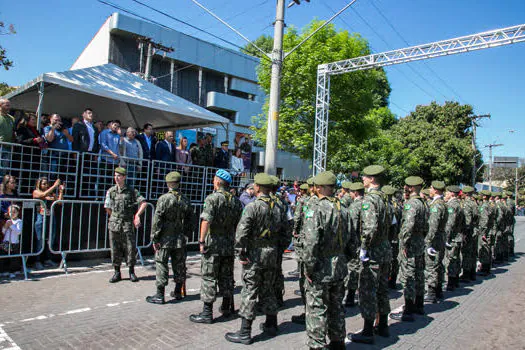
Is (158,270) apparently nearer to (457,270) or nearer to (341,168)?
(457,270)

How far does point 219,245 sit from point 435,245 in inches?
152

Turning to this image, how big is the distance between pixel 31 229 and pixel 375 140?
65.9 feet

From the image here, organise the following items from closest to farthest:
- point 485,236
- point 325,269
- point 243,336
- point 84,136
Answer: point 325,269 < point 243,336 < point 84,136 < point 485,236

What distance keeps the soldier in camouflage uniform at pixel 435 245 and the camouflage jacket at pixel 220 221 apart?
356 centimetres

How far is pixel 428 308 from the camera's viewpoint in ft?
20.3

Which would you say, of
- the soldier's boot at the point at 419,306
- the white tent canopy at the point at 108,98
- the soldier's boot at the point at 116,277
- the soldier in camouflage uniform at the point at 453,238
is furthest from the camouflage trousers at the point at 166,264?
the soldier in camouflage uniform at the point at 453,238

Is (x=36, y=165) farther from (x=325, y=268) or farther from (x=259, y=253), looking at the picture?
(x=325, y=268)

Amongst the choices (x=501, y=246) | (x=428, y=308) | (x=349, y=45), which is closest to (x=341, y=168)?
(x=349, y=45)

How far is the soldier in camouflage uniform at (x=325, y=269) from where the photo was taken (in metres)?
3.85

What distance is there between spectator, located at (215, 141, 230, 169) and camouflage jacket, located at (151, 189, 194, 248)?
5392 millimetres

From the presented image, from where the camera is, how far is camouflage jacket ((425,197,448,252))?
6.40 metres

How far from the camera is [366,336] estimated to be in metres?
4.56

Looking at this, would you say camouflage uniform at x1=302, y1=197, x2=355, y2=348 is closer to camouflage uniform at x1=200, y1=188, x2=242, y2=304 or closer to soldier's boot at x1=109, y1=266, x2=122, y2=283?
camouflage uniform at x1=200, y1=188, x2=242, y2=304

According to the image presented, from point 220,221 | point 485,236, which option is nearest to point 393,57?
point 485,236
